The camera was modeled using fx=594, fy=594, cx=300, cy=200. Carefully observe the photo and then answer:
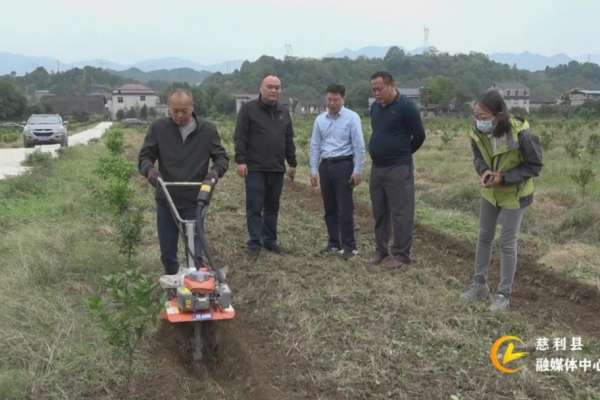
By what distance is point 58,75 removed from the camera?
133 metres

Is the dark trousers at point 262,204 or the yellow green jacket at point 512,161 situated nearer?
the yellow green jacket at point 512,161

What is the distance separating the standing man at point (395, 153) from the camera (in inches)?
213

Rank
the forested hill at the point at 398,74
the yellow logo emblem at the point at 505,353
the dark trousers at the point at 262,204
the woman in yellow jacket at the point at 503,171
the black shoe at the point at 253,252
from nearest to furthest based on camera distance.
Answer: the yellow logo emblem at the point at 505,353
the woman in yellow jacket at the point at 503,171
the dark trousers at the point at 262,204
the black shoe at the point at 253,252
the forested hill at the point at 398,74

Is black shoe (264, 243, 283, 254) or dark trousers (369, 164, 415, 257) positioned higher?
dark trousers (369, 164, 415, 257)

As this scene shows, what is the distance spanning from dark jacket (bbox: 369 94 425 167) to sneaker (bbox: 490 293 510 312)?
5.13 feet

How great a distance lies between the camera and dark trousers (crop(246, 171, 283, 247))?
5.87 metres

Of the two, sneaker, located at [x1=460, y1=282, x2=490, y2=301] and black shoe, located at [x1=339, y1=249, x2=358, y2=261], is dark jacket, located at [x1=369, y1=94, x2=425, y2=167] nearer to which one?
black shoe, located at [x1=339, y1=249, x2=358, y2=261]

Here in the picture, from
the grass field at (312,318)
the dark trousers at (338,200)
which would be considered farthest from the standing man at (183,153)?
the dark trousers at (338,200)

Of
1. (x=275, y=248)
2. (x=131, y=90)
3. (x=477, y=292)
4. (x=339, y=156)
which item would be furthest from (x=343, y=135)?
(x=131, y=90)

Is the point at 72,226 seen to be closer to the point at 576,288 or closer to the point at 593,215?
the point at 576,288

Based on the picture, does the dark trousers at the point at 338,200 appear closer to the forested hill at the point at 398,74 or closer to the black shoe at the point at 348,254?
the black shoe at the point at 348,254

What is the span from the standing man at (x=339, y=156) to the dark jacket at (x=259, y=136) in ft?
1.30

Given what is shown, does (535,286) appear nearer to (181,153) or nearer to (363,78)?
(181,153)

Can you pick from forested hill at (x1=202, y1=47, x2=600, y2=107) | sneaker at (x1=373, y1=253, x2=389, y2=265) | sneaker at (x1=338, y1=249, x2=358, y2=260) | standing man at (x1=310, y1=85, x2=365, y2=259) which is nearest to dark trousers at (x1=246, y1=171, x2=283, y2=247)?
standing man at (x1=310, y1=85, x2=365, y2=259)
